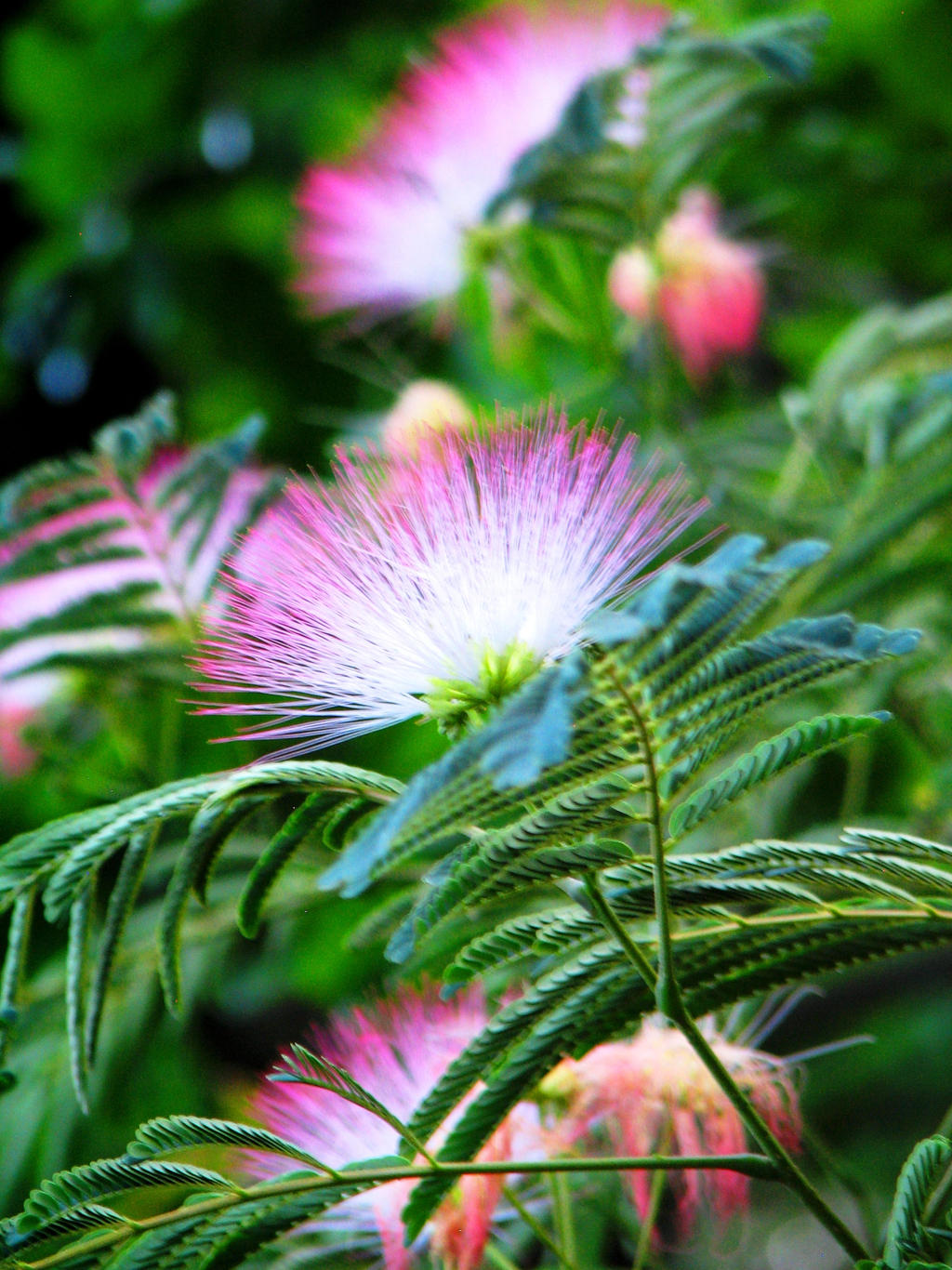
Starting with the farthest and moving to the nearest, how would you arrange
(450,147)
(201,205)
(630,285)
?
1. (201,205)
2. (630,285)
3. (450,147)

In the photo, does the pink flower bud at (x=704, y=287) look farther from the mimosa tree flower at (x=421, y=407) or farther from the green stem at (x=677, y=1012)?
the green stem at (x=677, y=1012)

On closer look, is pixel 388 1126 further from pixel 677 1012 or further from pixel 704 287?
pixel 704 287

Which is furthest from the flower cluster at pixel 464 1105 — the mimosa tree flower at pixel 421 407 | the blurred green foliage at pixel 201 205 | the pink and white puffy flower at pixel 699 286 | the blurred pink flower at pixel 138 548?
the blurred green foliage at pixel 201 205

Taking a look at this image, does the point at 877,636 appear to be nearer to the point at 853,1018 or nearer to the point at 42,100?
the point at 853,1018

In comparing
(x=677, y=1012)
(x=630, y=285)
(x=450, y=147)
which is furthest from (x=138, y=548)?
(x=630, y=285)

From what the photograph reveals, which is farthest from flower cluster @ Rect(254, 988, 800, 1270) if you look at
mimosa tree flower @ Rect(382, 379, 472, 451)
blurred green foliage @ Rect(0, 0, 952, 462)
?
blurred green foliage @ Rect(0, 0, 952, 462)

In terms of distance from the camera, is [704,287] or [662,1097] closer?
[662,1097]
